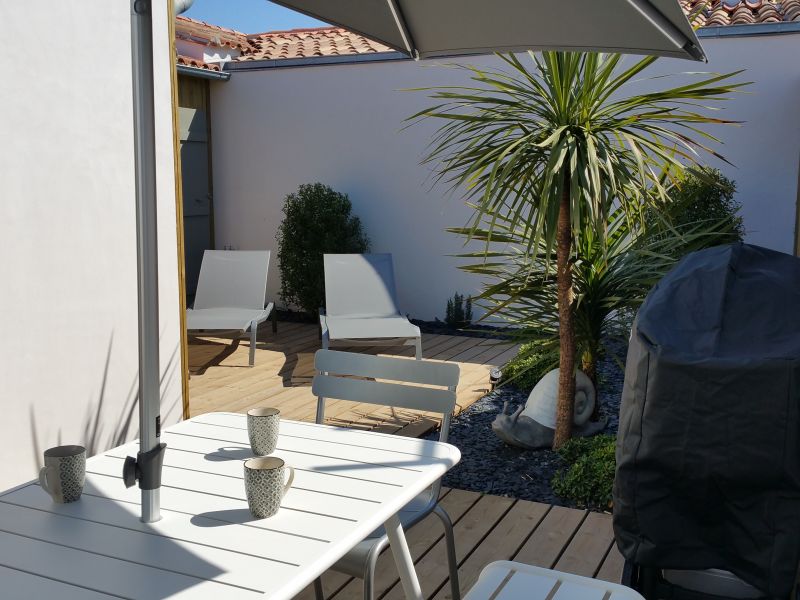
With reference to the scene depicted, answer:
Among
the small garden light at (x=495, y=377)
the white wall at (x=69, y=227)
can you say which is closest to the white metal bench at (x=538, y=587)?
the white wall at (x=69, y=227)

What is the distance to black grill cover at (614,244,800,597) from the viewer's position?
197cm

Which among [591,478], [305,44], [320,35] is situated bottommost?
[591,478]

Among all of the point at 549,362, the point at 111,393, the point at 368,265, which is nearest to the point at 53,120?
the point at 111,393

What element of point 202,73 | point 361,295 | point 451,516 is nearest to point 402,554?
point 451,516

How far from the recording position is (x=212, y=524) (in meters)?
1.73

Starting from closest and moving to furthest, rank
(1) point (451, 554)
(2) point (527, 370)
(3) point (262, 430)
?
(3) point (262, 430) → (1) point (451, 554) → (2) point (527, 370)

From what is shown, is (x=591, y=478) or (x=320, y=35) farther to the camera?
(x=320, y=35)

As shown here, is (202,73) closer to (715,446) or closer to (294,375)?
(294,375)

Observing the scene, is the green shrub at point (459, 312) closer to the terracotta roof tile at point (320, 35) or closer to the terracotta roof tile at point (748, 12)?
the terracotta roof tile at point (320, 35)

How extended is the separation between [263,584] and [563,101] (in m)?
2.96

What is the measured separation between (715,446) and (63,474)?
1.56 metres

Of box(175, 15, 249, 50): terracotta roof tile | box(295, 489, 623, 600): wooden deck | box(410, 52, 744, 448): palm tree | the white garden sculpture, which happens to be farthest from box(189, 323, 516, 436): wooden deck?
box(175, 15, 249, 50): terracotta roof tile

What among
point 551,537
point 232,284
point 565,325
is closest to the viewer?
point 551,537

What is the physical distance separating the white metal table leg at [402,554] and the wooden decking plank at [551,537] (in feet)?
3.23
